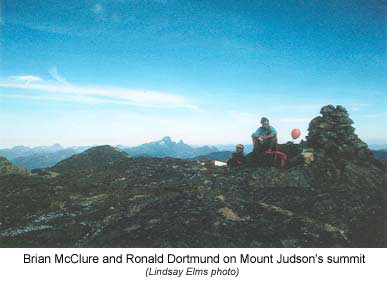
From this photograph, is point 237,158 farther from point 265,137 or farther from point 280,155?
point 280,155

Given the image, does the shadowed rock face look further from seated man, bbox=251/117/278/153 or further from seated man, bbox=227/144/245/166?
seated man, bbox=251/117/278/153

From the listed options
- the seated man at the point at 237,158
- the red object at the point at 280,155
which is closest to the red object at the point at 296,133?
the red object at the point at 280,155

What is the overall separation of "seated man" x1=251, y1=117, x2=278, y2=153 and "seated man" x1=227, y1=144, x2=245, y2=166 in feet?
5.43

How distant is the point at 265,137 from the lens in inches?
805

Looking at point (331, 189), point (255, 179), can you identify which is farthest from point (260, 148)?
point (331, 189)

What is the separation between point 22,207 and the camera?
1470 cm

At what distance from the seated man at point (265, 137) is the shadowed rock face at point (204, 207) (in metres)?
1.96

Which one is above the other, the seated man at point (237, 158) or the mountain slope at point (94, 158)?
the seated man at point (237, 158)

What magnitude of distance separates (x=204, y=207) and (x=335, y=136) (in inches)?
710

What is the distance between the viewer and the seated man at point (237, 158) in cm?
2246

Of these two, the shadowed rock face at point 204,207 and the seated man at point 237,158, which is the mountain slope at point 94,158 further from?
the seated man at point 237,158

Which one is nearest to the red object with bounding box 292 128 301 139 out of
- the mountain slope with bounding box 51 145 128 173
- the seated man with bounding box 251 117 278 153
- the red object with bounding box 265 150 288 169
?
the red object with bounding box 265 150 288 169
